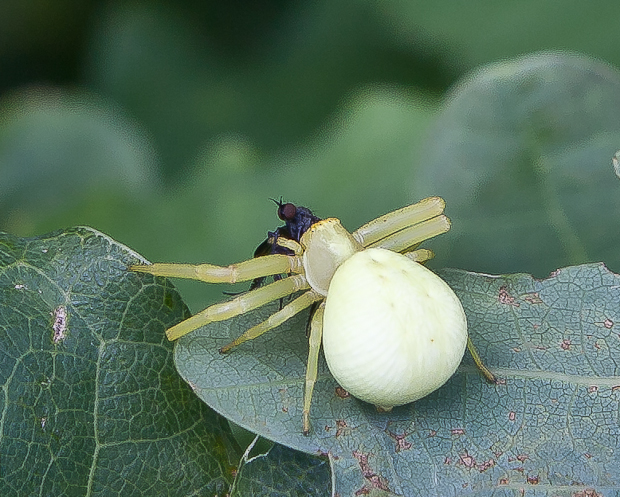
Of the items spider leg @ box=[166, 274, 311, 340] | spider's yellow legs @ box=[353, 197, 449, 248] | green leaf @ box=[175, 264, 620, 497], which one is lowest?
green leaf @ box=[175, 264, 620, 497]

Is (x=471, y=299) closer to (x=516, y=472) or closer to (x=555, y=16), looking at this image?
(x=516, y=472)

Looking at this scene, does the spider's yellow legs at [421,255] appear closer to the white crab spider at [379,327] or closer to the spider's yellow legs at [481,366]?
the white crab spider at [379,327]

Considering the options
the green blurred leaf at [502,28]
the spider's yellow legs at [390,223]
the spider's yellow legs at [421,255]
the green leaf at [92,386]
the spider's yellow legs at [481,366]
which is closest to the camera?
the green leaf at [92,386]

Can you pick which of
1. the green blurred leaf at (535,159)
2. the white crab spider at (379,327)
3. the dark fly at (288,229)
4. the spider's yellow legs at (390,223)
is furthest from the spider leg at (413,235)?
the white crab spider at (379,327)

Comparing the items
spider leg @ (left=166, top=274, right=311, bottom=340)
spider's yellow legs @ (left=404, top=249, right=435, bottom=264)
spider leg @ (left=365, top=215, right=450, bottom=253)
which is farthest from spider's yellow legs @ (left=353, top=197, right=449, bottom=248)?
spider leg @ (left=166, top=274, right=311, bottom=340)

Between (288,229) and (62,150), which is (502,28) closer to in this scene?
(288,229)

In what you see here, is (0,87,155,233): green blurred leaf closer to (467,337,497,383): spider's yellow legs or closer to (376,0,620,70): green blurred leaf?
(376,0,620,70): green blurred leaf
